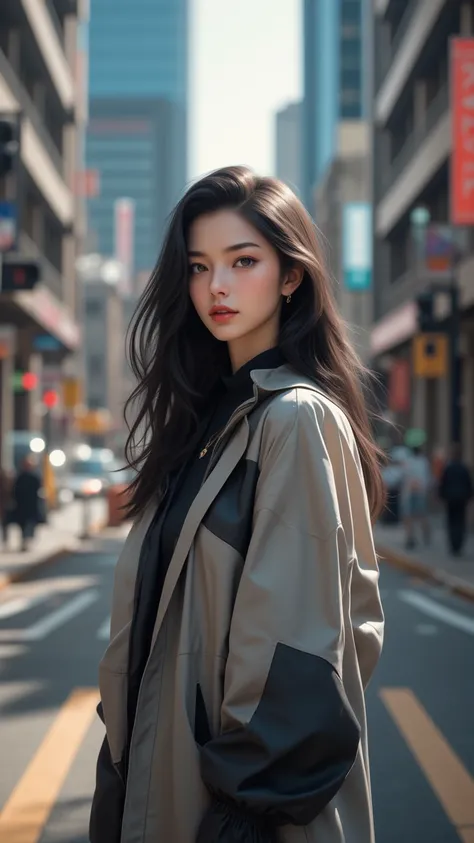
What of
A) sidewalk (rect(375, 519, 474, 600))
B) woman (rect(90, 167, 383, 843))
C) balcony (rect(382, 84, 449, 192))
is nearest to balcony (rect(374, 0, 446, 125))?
balcony (rect(382, 84, 449, 192))

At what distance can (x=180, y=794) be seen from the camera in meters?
2.11

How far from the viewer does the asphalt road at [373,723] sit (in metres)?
5.48

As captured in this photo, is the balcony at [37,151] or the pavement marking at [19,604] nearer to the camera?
the pavement marking at [19,604]

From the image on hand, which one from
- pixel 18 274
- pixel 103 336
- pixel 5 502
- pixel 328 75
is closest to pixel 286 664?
pixel 18 274

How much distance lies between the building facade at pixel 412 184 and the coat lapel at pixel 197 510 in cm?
2391

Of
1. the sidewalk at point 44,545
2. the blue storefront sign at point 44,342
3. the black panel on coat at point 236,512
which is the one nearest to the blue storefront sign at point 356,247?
the sidewalk at point 44,545

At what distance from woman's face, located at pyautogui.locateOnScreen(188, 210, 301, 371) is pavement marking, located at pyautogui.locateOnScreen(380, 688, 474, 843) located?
333 centimetres

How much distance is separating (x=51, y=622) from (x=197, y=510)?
10830 millimetres

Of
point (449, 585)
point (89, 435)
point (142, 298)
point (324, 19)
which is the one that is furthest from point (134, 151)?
point (142, 298)

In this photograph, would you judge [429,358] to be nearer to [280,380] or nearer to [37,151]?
[37,151]

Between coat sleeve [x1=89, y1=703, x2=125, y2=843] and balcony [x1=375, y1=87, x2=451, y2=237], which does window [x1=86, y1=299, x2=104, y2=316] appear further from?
coat sleeve [x1=89, y1=703, x2=125, y2=843]

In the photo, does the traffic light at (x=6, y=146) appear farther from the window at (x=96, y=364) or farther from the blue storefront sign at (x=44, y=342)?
the window at (x=96, y=364)

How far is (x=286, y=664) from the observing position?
79.7 inches

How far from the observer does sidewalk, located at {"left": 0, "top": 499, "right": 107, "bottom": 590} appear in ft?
60.0
